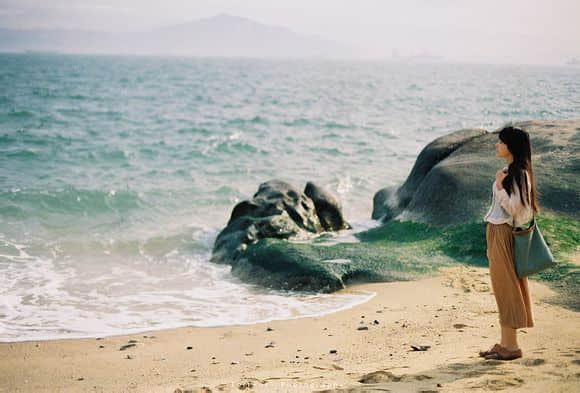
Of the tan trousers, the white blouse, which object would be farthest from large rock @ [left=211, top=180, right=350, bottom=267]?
the white blouse

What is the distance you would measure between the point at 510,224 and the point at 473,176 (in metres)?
6.35

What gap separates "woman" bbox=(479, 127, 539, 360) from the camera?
17.2 ft

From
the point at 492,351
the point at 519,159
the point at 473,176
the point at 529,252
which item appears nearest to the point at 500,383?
the point at 492,351

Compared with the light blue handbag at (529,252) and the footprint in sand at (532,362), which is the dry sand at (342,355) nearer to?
the footprint in sand at (532,362)

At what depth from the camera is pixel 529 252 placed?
533 cm

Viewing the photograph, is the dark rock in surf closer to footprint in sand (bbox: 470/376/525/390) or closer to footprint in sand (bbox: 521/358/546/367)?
footprint in sand (bbox: 521/358/546/367)

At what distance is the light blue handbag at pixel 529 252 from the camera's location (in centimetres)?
530

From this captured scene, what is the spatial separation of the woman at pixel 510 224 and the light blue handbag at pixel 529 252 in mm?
44

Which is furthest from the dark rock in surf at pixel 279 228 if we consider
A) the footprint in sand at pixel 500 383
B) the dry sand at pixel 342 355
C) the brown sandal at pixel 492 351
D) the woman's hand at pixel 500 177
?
the footprint in sand at pixel 500 383

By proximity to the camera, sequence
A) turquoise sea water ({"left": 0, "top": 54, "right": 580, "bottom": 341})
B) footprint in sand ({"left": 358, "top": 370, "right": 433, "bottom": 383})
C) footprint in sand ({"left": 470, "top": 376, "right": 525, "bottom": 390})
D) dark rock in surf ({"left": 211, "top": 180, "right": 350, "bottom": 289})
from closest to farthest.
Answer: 1. footprint in sand ({"left": 470, "top": 376, "right": 525, "bottom": 390})
2. footprint in sand ({"left": 358, "top": 370, "right": 433, "bottom": 383})
3. turquoise sea water ({"left": 0, "top": 54, "right": 580, "bottom": 341})
4. dark rock in surf ({"left": 211, "top": 180, "right": 350, "bottom": 289})

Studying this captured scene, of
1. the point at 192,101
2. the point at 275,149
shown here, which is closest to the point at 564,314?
the point at 275,149

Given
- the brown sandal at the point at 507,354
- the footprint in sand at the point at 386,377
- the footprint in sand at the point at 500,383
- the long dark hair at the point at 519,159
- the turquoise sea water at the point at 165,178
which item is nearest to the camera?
the footprint in sand at the point at 500,383

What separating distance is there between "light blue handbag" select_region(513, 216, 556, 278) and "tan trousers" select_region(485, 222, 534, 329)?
2.0 inches

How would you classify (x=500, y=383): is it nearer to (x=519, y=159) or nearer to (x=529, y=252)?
(x=529, y=252)
